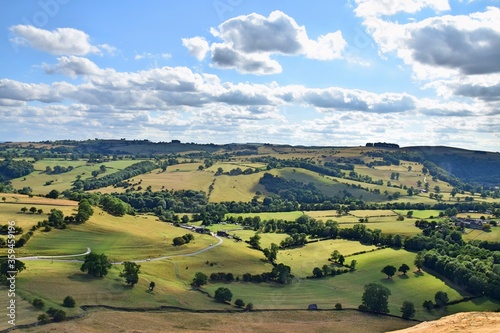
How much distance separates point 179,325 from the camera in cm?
8300

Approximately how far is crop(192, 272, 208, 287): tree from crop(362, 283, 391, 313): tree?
36887 mm

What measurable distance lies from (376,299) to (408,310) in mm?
6870

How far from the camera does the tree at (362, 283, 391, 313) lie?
98.4 metres

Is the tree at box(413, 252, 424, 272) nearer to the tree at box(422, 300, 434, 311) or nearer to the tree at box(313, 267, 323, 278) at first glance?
the tree at box(422, 300, 434, 311)

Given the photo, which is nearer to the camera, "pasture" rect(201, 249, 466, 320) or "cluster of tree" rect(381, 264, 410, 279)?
"pasture" rect(201, 249, 466, 320)

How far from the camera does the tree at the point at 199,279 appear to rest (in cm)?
10562

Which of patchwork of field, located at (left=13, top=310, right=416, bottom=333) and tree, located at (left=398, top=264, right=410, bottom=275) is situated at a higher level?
tree, located at (left=398, top=264, right=410, bottom=275)

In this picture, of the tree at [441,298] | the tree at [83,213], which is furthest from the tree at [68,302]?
the tree at [441,298]

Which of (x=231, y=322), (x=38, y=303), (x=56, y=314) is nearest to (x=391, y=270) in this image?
(x=231, y=322)

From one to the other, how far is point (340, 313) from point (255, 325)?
828 inches

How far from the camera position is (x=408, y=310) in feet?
317

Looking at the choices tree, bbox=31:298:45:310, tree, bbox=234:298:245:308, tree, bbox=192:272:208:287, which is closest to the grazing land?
tree, bbox=234:298:245:308

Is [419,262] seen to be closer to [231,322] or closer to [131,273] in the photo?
[231,322]

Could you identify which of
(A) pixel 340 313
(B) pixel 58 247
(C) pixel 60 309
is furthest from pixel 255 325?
(B) pixel 58 247
